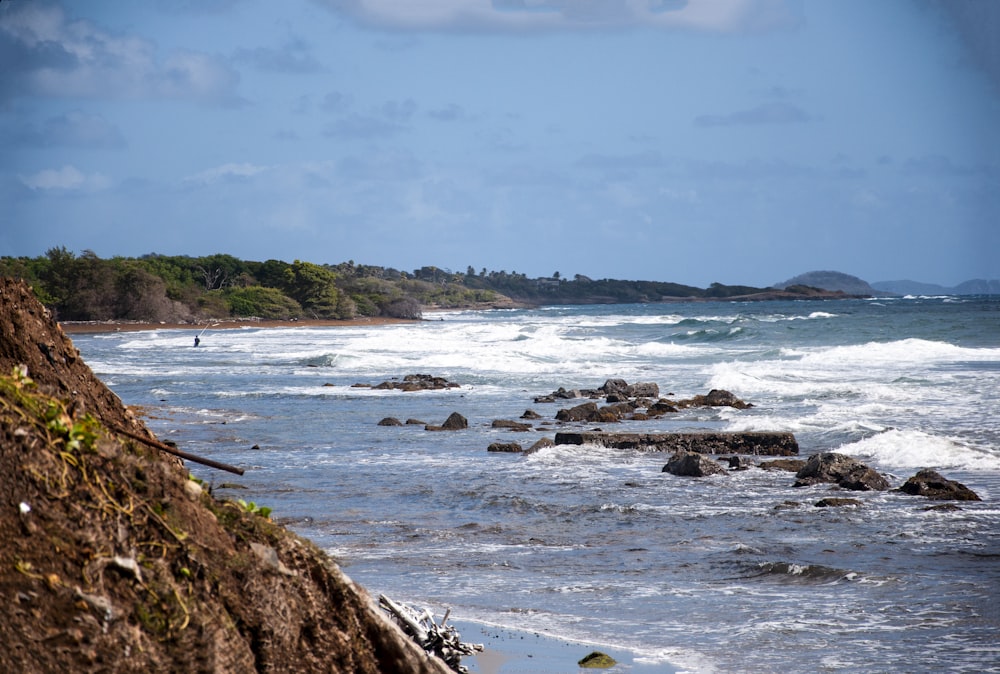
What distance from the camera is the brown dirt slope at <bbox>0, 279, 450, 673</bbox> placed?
319 cm

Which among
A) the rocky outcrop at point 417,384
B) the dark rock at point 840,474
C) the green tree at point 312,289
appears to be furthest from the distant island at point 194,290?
the dark rock at point 840,474

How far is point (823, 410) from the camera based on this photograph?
2328cm

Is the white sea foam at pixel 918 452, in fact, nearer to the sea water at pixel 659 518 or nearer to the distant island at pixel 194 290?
the sea water at pixel 659 518

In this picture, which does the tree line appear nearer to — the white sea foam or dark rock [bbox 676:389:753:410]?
dark rock [bbox 676:389:753:410]

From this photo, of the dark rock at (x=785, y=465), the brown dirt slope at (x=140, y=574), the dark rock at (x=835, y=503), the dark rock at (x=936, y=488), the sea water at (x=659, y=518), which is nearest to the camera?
the brown dirt slope at (x=140, y=574)

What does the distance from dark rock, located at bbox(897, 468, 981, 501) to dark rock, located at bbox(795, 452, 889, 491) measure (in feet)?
1.21

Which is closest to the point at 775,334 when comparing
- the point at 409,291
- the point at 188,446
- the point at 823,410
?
the point at 823,410

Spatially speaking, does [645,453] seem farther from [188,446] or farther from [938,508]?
[188,446]

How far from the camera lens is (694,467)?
15289mm

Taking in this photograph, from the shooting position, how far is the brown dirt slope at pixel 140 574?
3.19 metres

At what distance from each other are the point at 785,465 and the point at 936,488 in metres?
2.78

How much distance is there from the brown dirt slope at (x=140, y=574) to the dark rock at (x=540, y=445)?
13.5m

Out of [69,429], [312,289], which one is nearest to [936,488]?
[69,429]

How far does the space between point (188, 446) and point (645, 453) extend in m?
7.83
